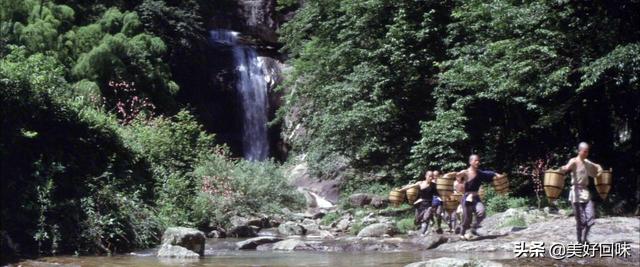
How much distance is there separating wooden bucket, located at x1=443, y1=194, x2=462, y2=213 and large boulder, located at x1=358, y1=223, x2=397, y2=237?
8.07 ft

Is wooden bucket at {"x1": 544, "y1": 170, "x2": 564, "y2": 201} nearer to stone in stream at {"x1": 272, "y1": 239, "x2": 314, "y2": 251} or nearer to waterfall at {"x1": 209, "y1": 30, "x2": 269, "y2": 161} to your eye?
stone in stream at {"x1": 272, "y1": 239, "x2": 314, "y2": 251}

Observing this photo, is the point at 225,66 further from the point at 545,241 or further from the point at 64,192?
the point at 545,241

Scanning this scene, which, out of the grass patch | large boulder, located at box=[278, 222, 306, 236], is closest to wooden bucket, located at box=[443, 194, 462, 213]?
the grass patch

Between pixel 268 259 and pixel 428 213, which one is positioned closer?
pixel 268 259

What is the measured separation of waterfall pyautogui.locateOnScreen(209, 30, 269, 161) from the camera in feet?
119

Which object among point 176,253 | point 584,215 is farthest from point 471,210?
point 176,253

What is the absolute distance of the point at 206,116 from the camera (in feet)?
119

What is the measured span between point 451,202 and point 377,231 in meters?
3.02

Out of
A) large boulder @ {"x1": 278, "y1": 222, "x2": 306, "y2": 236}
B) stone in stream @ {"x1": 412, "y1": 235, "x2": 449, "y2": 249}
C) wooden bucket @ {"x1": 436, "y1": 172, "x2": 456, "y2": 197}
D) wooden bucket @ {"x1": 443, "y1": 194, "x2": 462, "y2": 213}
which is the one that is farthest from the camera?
large boulder @ {"x1": 278, "y1": 222, "x2": 306, "y2": 236}

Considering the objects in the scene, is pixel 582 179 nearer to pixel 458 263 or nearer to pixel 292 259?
pixel 458 263

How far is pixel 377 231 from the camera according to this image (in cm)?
1802

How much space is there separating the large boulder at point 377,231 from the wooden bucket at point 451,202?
8.07 feet

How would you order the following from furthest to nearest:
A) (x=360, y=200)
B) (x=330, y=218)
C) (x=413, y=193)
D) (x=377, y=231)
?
(x=360, y=200) → (x=330, y=218) → (x=377, y=231) → (x=413, y=193)

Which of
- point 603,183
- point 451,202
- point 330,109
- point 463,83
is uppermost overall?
point 330,109
